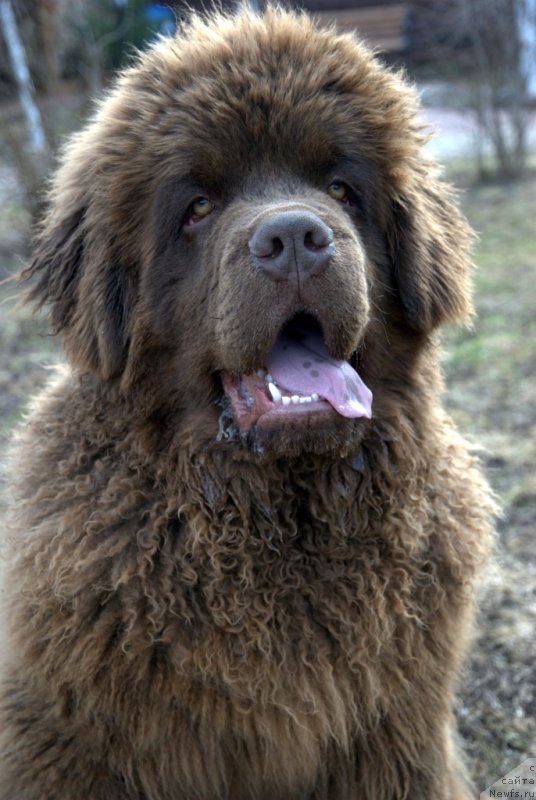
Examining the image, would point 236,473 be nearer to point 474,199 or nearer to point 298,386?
point 298,386

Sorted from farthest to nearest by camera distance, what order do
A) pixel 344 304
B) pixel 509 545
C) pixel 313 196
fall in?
pixel 509 545, pixel 313 196, pixel 344 304

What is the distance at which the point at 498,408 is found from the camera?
521 centimetres

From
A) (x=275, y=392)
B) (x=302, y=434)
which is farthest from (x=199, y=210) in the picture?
(x=302, y=434)

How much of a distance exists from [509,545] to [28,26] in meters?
7.06

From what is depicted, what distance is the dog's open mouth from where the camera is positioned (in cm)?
219

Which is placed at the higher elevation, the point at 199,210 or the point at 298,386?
the point at 199,210

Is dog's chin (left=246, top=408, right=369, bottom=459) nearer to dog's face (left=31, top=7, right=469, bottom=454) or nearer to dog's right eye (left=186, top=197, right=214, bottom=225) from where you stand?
dog's face (left=31, top=7, right=469, bottom=454)

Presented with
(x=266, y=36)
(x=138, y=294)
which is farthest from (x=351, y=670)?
(x=266, y=36)

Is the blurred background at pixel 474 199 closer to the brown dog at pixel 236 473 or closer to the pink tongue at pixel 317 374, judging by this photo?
the brown dog at pixel 236 473

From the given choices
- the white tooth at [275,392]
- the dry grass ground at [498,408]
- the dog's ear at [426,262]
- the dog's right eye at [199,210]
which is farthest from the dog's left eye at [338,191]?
the dry grass ground at [498,408]

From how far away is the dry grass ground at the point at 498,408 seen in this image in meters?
3.11

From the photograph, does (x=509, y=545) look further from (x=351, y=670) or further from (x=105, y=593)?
(x=105, y=593)

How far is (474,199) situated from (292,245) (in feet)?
29.4

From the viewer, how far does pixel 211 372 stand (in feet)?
7.79
